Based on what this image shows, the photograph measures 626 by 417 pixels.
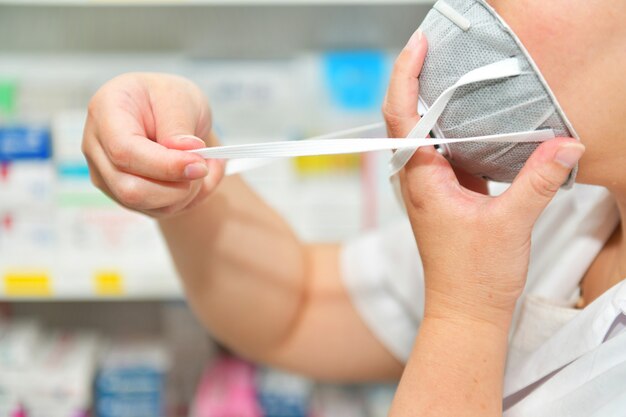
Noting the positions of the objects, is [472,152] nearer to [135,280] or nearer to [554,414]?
[554,414]

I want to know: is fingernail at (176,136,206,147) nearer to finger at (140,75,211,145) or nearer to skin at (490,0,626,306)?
finger at (140,75,211,145)

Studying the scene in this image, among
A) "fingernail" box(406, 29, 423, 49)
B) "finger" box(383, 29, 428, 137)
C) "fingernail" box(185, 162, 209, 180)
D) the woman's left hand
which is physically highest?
"fingernail" box(406, 29, 423, 49)

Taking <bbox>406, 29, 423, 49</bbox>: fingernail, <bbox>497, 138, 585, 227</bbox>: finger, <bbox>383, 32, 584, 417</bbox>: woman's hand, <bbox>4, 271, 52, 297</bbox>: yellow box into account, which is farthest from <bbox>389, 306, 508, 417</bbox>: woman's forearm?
<bbox>4, 271, 52, 297</bbox>: yellow box

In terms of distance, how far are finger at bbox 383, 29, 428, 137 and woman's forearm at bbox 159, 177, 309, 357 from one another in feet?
0.82

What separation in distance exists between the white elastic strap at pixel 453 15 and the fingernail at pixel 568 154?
0.37 ft

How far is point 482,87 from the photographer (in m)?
0.55

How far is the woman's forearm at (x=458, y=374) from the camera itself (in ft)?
1.88

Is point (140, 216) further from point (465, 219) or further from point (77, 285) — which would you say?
point (465, 219)

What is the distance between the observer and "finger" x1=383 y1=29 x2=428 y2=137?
560 millimetres

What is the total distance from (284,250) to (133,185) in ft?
1.11

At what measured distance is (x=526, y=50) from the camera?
53cm

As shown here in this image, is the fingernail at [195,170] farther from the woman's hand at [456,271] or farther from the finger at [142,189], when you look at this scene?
the woman's hand at [456,271]

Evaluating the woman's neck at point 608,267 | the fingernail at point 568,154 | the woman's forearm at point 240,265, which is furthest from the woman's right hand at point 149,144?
the woman's neck at point 608,267

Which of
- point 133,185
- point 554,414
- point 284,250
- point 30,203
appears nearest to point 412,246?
point 284,250
